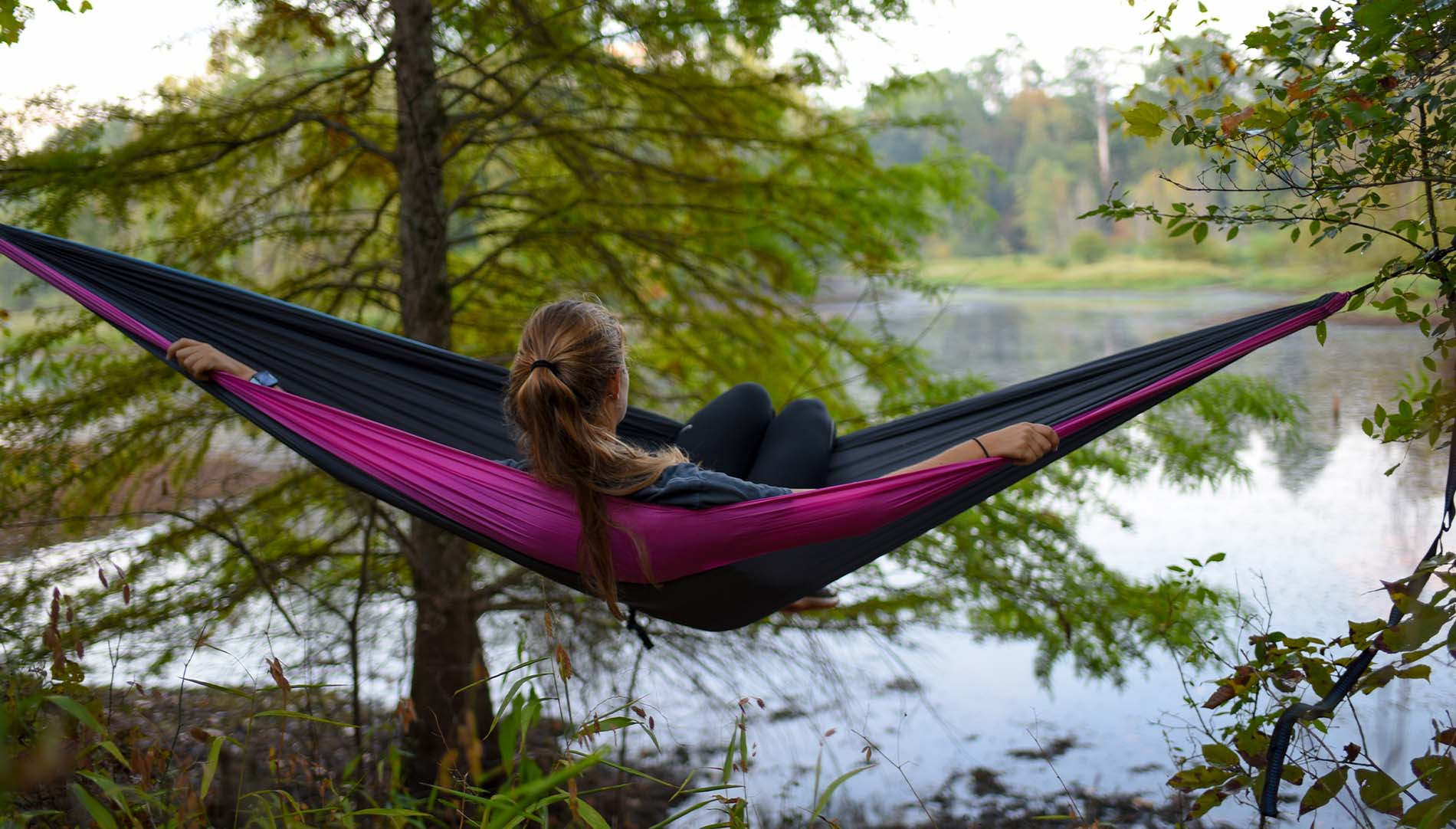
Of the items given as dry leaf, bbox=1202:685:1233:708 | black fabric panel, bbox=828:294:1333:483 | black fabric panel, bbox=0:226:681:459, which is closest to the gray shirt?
black fabric panel, bbox=828:294:1333:483

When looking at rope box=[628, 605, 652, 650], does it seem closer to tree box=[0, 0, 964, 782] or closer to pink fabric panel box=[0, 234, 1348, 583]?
pink fabric panel box=[0, 234, 1348, 583]

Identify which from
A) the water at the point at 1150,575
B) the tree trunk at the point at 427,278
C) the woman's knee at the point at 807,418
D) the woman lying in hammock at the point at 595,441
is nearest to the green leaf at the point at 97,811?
the woman lying in hammock at the point at 595,441

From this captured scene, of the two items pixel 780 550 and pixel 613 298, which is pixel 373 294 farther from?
pixel 780 550

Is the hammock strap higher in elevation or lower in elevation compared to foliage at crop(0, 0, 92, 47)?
lower

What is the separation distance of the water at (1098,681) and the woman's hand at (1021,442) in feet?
5.37

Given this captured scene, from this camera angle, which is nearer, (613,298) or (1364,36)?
(1364,36)

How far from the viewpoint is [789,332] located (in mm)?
3332

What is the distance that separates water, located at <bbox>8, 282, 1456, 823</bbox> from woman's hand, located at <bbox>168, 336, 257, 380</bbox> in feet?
4.49

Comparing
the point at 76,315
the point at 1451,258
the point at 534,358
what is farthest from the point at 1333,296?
the point at 76,315

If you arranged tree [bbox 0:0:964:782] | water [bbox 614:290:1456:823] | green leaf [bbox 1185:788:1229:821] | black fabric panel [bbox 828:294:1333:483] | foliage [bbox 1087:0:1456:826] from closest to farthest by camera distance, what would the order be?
foliage [bbox 1087:0:1456:826] < green leaf [bbox 1185:788:1229:821] < black fabric panel [bbox 828:294:1333:483] < tree [bbox 0:0:964:782] < water [bbox 614:290:1456:823]

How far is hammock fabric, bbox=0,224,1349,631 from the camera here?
4.91 ft

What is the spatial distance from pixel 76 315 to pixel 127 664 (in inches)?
47.6

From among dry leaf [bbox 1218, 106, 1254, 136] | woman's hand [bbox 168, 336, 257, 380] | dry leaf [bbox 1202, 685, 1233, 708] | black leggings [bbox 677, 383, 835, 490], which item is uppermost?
dry leaf [bbox 1218, 106, 1254, 136]

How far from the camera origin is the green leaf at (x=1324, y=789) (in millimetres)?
1273
